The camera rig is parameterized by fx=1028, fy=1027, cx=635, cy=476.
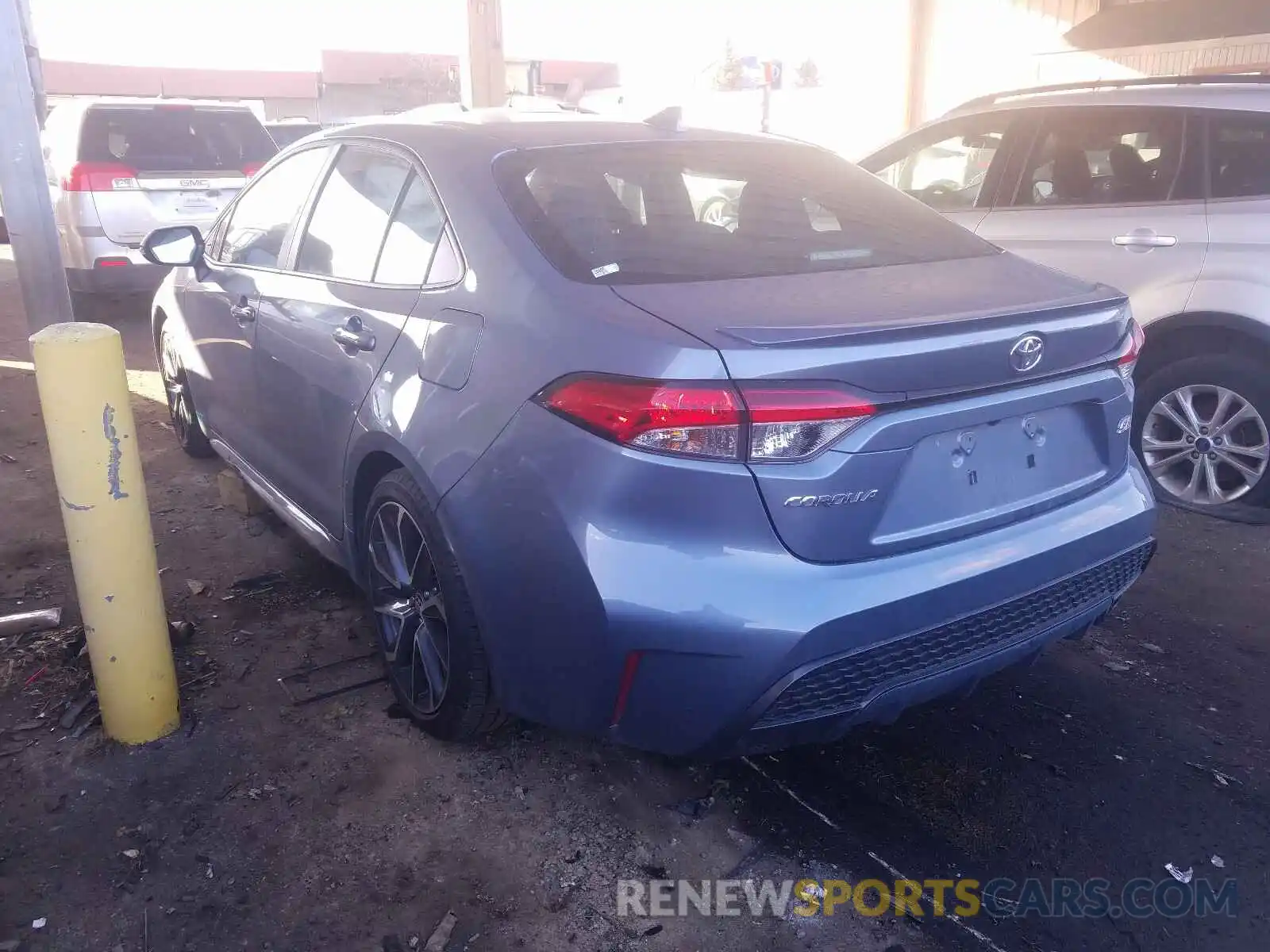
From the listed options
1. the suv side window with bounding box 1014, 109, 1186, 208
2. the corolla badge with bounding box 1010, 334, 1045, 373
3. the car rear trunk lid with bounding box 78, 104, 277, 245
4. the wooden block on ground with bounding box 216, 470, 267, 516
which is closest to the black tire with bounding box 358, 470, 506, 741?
the corolla badge with bounding box 1010, 334, 1045, 373

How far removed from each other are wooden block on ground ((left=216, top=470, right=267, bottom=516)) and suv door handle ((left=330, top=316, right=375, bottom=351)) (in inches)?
69.3

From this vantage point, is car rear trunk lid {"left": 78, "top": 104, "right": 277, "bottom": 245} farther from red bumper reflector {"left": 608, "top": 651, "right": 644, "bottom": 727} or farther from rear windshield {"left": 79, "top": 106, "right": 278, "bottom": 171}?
red bumper reflector {"left": 608, "top": 651, "right": 644, "bottom": 727}

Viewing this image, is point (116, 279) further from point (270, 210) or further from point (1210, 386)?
point (1210, 386)

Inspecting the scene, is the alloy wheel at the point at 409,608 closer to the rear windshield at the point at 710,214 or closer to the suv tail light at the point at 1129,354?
the rear windshield at the point at 710,214

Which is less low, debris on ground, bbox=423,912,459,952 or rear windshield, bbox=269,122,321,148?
rear windshield, bbox=269,122,321,148

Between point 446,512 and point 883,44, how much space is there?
16.1m

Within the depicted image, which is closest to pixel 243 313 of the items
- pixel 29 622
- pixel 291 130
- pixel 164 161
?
pixel 29 622

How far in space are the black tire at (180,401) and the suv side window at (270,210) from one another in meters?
0.94

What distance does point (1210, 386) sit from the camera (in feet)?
14.8

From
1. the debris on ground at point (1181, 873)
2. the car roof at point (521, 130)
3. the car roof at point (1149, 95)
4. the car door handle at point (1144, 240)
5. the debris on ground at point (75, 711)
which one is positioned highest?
the car roof at point (1149, 95)

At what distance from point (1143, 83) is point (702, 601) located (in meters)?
4.11

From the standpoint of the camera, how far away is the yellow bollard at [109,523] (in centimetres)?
255

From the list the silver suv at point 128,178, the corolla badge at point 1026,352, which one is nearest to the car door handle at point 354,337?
the corolla badge at point 1026,352

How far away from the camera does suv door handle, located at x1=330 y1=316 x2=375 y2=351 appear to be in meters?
2.77
